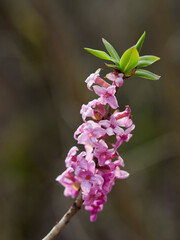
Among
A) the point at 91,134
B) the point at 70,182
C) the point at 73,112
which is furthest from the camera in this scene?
the point at 73,112

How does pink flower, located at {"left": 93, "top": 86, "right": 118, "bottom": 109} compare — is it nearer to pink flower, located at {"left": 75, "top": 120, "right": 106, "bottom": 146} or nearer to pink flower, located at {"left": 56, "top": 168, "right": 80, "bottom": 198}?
pink flower, located at {"left": 75, "top": 120, "right": 106, "bottom": 146}

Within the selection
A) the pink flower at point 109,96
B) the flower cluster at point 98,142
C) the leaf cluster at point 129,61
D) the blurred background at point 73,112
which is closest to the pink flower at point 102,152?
the flower cluster at point 98,142

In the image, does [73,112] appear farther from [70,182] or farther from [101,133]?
[101,133]

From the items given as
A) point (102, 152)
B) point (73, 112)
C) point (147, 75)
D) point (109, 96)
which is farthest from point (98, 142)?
point (73, 112)

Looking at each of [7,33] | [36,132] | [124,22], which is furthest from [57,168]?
[124,22]

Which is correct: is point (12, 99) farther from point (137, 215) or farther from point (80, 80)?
point (137, 215)

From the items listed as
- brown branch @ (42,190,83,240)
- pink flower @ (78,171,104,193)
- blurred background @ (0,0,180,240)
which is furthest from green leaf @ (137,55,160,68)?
blurred background @ (0,0,180,240)
